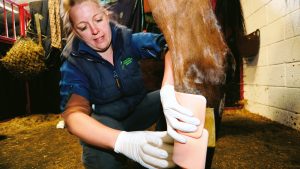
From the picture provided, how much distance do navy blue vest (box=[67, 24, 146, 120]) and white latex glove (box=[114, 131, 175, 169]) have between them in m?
0.41

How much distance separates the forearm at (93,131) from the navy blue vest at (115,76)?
0.29 m

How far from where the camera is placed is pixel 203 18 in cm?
81

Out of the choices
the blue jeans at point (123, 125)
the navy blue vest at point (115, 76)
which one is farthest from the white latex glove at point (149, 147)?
the navy blue vest at point (115, 76)

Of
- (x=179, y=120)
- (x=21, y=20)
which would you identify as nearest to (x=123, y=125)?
(x=179, y=120)

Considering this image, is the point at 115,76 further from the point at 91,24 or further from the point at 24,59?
the point at 24,59

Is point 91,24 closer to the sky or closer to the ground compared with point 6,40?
closer to the ground

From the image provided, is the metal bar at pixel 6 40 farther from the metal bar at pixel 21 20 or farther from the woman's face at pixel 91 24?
the woman's face at pixel 91 24

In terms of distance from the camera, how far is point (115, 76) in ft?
5.48

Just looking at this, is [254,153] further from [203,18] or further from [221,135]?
[203,18]

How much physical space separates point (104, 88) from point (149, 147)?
0.63 metres

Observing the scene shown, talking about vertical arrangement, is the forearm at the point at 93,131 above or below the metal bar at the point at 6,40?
below

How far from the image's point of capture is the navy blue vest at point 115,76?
5.33ft

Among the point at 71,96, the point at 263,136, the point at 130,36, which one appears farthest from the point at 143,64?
the point at 71,96

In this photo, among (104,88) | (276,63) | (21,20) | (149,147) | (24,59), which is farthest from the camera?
(21,20)
